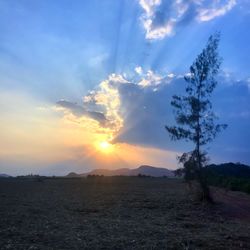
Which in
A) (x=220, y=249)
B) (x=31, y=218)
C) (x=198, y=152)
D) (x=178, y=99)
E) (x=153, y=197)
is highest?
(x=178, y=99)

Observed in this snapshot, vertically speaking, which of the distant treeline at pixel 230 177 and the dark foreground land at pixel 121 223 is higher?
the distant treeline at pixel 230 177

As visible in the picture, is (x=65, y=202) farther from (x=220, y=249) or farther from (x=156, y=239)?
(x=220, y=249)

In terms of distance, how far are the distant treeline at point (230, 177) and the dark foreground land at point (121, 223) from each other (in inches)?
68.8

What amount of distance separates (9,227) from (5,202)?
11.5 meters

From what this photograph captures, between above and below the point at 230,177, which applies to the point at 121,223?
below

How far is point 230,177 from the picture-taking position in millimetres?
62562

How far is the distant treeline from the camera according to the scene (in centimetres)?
3559

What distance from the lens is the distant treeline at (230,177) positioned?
35594mm

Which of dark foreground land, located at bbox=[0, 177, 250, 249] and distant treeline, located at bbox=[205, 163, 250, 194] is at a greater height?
distant treeline, located at bbox=[205, 163, 250, 194]

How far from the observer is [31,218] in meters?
23.9

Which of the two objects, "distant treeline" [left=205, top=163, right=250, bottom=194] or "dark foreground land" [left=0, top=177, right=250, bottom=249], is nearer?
"dark foreground land" [left=0, top=177, right=250, bottom=249]

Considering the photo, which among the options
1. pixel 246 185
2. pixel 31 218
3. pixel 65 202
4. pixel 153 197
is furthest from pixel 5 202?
pixel 246 185

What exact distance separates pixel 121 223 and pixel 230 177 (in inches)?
1614

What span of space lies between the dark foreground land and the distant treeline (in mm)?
1747
